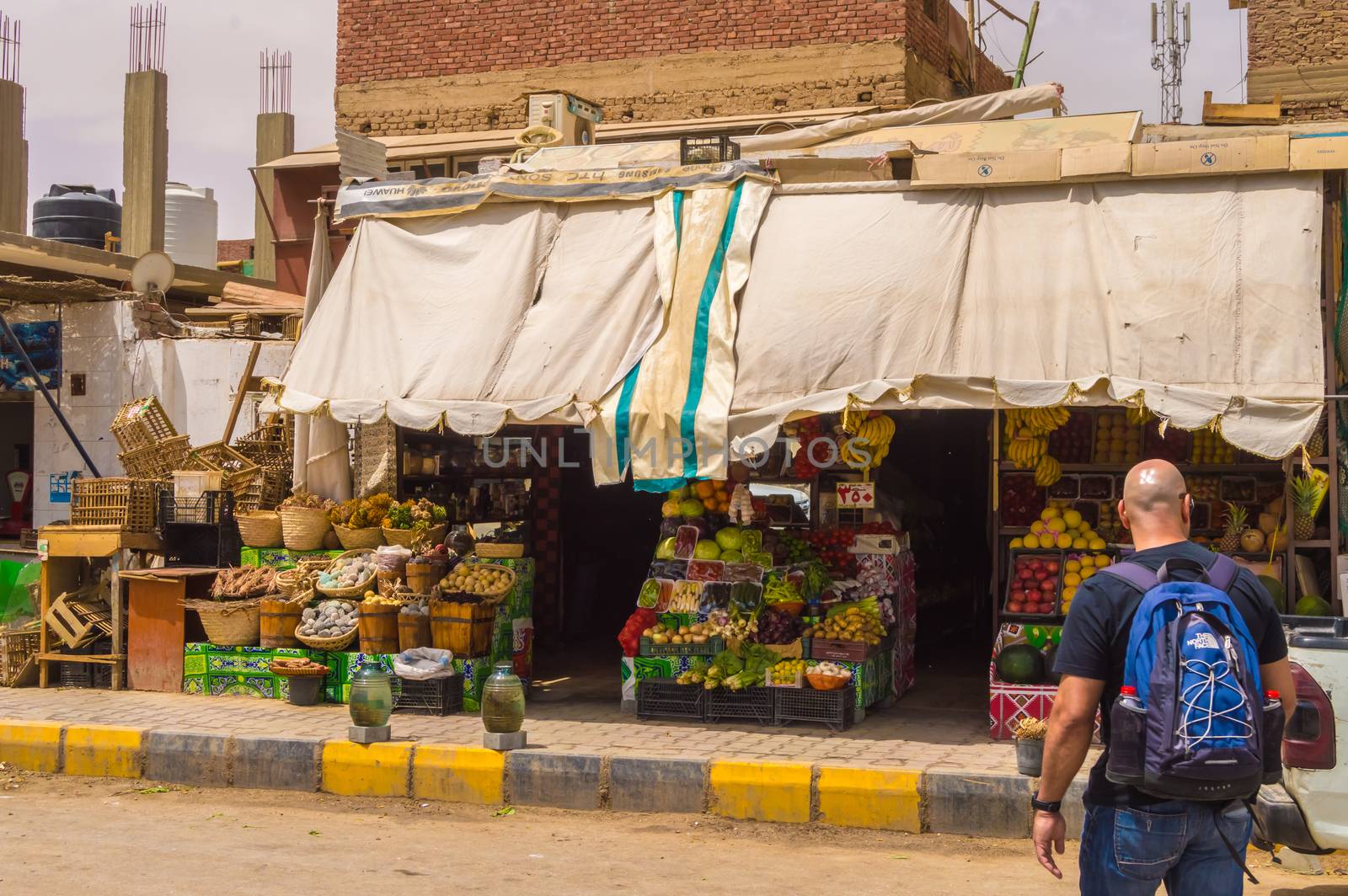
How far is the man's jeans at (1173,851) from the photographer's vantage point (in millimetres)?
4078

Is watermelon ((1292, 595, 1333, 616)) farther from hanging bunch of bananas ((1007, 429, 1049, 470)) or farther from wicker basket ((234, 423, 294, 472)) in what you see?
wicker basket ((234, 423, 294, 472))

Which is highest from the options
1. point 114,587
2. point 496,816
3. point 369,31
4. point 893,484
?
point 369,31

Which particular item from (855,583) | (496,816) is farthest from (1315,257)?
(496,816)

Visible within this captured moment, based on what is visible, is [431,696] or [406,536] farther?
[406,536]

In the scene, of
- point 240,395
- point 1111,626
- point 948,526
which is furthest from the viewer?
point 948,526

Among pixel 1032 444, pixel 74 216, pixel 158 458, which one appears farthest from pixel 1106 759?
pixel 74 216

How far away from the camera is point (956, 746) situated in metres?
9.30

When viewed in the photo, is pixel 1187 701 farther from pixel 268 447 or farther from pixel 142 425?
pixel 142 425

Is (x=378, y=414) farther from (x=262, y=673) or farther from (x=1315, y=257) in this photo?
(x=1315, y=257)

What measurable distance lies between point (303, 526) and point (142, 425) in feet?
8.97

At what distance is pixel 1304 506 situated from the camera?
30.6 feet

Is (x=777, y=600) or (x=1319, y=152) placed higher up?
(x=1319, y=152)

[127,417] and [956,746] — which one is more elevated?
[127,417]

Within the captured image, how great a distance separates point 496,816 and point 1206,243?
5.69m
